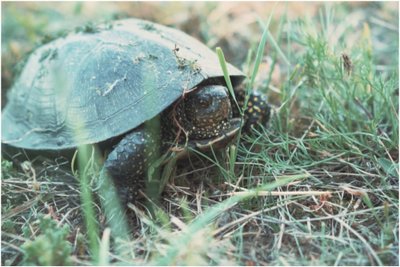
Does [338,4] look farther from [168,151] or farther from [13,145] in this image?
[13,145]

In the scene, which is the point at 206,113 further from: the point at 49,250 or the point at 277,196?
the point at 49,250

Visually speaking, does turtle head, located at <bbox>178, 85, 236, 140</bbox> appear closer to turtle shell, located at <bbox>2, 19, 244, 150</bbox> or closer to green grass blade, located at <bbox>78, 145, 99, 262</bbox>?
turtle shell, located at <bbox>2, 19, 244, 150</bbox>

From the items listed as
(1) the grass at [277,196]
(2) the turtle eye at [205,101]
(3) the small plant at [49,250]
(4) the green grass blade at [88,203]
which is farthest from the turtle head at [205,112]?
(3) the small plant at [49,250]


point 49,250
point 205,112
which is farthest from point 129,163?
point 49,250

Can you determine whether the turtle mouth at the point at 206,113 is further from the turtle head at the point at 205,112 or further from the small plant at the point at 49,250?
the small plant at the point at 49,250

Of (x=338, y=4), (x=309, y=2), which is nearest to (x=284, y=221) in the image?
(x=338, y=4)

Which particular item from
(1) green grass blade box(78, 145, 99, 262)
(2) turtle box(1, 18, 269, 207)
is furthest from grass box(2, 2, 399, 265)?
(2) turtle box(1, 18, 269, 207)
